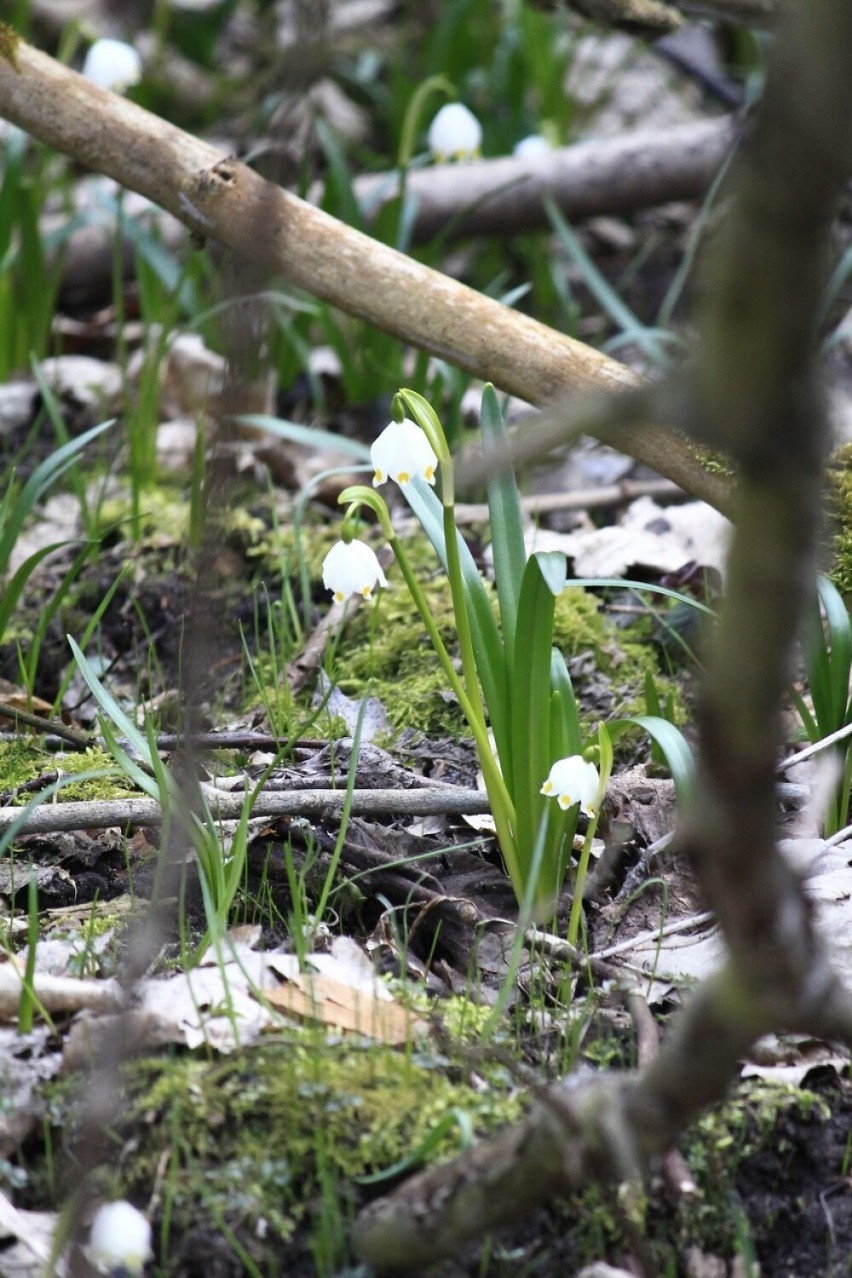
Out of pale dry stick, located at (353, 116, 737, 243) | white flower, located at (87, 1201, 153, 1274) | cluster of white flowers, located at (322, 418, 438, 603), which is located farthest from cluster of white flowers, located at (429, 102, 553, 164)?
white flower, located at (87, 1201, 153, 1274)

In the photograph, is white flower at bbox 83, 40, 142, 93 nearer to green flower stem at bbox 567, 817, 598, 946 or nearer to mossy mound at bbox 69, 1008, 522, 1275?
green flower stem at bbox 567, 817, 598, 946

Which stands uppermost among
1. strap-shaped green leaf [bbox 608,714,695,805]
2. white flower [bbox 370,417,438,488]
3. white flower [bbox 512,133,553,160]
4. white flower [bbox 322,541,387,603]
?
white flower [bbox 512,133,553,160]

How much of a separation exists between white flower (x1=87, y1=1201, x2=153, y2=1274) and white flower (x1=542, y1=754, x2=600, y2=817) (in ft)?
2.40

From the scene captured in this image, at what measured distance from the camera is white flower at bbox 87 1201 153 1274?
3.88ft

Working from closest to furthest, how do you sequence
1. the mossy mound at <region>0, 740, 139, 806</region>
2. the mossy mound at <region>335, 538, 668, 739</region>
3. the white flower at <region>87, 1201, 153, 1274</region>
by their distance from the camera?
the white flower at <region>87, 1201, 153, 1274</region>, the mossy mound at <region>0, 740, 139, 806</region>, the mossy mound at <region>335, 538, 668, 739</region>

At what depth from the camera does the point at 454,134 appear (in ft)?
11.6

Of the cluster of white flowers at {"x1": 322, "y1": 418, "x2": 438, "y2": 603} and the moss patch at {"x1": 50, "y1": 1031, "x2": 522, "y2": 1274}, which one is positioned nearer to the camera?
the moss patch at {"x1": 50, "y1": 1031, "x2": 522, "y2": 1274}

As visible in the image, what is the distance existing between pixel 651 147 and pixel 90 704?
294cm

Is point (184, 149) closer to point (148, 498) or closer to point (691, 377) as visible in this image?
point (148, 498)

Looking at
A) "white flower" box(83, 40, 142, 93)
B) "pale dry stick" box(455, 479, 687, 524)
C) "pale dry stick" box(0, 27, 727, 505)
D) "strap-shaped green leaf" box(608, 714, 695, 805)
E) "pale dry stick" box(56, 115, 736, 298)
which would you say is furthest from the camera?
"pale dry stick" box(56, 115, 736, 298)

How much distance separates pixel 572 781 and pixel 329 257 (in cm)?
123

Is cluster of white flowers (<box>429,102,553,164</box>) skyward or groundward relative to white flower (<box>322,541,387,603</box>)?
skyward

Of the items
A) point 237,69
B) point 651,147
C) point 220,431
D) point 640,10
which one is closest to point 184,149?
point 640,10

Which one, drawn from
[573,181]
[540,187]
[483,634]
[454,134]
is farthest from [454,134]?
[483,634]
